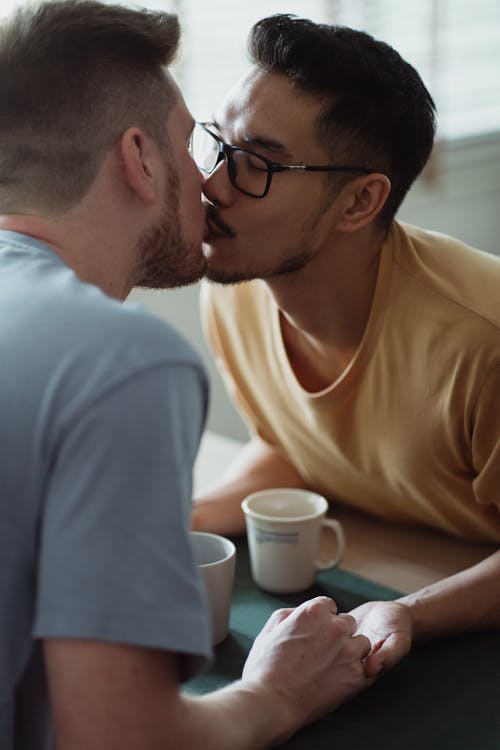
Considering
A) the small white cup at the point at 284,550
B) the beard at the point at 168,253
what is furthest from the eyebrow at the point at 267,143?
the small white cup at the point at 284,550

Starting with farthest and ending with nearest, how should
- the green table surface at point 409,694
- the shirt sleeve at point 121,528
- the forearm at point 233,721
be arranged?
the green table surface at point 409,694 < the forearm at point 233,721 < the shirt sleeve at point 121,528

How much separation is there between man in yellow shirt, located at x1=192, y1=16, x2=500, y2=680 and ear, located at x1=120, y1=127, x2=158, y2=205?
0.35 m

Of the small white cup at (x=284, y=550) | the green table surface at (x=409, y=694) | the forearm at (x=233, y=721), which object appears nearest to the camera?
the forearm at (x=233, y=721)

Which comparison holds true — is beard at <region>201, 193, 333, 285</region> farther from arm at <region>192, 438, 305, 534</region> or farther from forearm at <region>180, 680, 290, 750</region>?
forearm at <region>180, 680, 290, 750</region>

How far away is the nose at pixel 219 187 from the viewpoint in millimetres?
1417

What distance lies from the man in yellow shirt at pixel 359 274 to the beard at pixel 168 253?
203mm

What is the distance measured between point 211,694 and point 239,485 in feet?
2.15

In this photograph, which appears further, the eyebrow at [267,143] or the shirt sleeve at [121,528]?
the eyebrow at [267,143]

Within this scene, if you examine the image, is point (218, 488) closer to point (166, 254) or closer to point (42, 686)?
point (166, 254)

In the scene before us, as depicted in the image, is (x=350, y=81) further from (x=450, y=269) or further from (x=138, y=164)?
(x=138, y=164)

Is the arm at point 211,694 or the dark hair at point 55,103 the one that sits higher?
the dark hair at point 55,103

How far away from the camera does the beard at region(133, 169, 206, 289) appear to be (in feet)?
3.63

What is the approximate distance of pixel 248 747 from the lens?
35.6 inches

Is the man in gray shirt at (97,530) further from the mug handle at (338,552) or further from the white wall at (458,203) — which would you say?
the white wall at (458,203)
